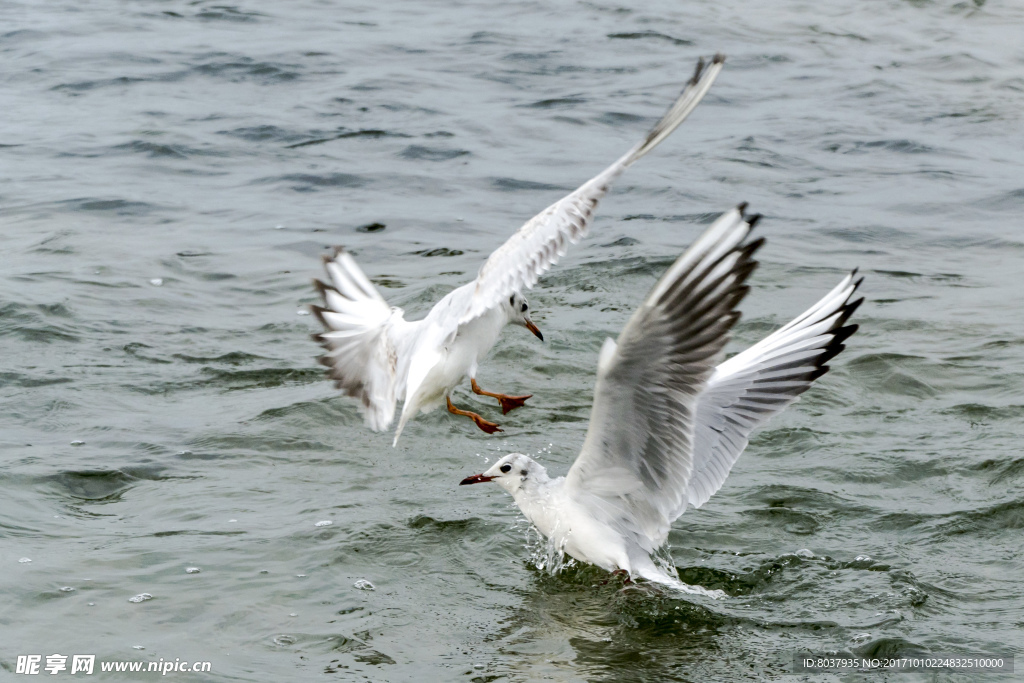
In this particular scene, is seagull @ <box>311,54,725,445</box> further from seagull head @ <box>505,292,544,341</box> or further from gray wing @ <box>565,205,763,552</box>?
gray wing @ <box>565,205,763,552</box>

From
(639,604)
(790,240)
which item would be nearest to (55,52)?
(790,240)

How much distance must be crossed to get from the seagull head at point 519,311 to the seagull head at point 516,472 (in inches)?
55.5

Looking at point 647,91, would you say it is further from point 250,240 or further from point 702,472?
point 702,472

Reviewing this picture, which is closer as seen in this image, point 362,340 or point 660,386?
point 660,386

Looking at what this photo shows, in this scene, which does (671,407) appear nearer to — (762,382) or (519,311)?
(762,382)

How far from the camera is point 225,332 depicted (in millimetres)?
8844

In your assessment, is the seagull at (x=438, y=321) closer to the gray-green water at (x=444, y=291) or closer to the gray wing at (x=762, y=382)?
the gray-green water at (x=444, y=291)

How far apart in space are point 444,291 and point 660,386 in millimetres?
4720

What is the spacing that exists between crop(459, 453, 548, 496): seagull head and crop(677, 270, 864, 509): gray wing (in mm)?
746

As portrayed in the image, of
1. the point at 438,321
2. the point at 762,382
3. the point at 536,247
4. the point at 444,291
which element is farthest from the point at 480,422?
the point at 444,291

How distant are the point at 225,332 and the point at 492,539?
3.30m

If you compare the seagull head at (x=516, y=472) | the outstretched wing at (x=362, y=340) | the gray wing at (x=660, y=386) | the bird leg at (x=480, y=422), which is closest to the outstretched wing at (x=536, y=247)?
the outstretched wing at (x=362, y=340)

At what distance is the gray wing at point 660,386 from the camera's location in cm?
460

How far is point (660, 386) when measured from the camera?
195 inches
